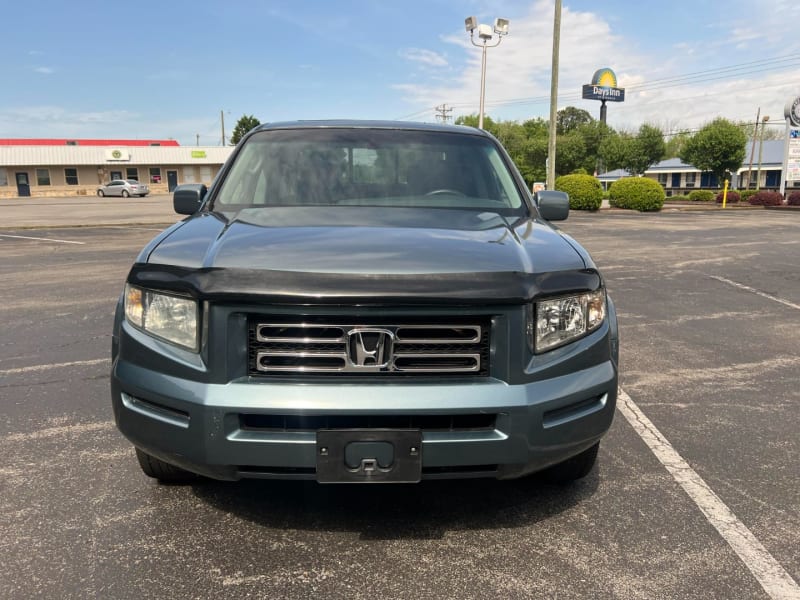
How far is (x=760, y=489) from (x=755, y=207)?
115 ft

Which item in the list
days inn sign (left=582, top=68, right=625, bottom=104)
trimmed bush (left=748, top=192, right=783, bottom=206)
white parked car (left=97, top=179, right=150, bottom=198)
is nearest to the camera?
trimmed bush (left=748, top=192, right=783, bottom=206)

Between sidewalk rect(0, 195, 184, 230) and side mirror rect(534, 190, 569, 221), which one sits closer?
side mirror rect(534, 190, 569, 221)

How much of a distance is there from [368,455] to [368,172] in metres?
1.91

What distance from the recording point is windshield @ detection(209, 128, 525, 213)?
349 cm

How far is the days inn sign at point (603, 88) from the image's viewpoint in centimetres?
6762

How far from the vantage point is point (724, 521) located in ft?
9.12

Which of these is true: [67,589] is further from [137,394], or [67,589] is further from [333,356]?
[333,356]

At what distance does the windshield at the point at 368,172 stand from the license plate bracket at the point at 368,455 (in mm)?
1546

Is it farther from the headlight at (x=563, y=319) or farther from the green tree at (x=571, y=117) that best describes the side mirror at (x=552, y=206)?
the green tree at (x=571, y=117)

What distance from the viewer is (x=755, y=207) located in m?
33.2

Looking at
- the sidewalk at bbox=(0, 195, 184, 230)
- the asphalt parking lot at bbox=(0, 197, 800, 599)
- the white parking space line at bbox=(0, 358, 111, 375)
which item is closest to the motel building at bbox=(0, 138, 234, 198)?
the sidewalk at bbox=(0, 195, 184, 230)

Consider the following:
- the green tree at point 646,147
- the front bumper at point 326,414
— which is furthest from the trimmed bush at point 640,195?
the green tree at point 646,147

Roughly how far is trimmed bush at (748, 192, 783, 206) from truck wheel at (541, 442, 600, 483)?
35684 mm

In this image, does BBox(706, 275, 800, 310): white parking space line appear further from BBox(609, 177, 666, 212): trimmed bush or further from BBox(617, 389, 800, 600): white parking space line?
BBox(609, 177, 666, 212): trimmed bush
